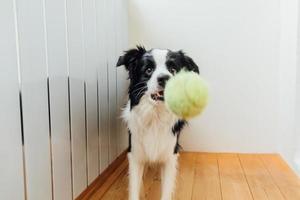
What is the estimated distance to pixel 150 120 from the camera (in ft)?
5.51

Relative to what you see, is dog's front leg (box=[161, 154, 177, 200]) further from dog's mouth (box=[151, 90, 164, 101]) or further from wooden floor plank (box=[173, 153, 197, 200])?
dog's mouth (box=[151, 90, 164, 101])

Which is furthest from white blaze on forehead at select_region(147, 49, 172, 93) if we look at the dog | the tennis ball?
the tennis ball

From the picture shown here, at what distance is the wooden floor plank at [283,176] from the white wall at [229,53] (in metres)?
0.16

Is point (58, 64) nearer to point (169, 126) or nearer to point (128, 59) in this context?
point (128, 59)

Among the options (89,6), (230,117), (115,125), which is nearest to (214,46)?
(230,117)

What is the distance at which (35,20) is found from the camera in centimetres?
118

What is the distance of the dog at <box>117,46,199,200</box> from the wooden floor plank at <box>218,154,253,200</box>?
34 centimetres

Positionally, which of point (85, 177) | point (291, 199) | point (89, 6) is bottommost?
point (291, 199)

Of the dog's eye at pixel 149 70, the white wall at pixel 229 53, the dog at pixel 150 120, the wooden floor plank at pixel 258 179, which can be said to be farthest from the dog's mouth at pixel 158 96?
the white wall at pixel 229 53

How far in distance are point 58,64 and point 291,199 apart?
4.30 feet

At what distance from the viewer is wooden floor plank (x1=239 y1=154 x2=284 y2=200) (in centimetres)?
178

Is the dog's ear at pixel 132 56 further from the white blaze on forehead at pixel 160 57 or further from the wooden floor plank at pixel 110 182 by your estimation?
the wooden floor plank at pixel 110 182

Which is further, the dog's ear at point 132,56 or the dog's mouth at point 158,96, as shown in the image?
the dog's ear at point 132,56

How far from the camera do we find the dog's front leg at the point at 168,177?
1701 mm
